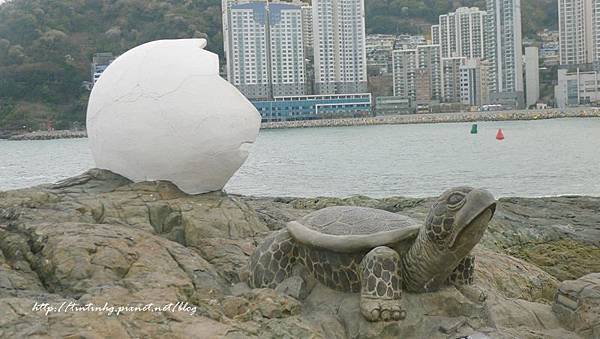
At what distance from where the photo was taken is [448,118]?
251ft

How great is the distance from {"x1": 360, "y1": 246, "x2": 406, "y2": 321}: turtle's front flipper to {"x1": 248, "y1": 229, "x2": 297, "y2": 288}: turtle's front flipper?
785 millimetres

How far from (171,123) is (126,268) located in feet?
6.56

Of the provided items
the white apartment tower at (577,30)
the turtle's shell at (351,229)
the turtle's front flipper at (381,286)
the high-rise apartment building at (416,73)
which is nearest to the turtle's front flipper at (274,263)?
the turtle's shell at (351,229)

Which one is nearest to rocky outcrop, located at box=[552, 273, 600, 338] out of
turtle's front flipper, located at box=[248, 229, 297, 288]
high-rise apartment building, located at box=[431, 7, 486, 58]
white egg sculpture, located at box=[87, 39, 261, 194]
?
turtle's front flipper, located at box=[248, 229, 297, 288]

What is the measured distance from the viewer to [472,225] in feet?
18.6

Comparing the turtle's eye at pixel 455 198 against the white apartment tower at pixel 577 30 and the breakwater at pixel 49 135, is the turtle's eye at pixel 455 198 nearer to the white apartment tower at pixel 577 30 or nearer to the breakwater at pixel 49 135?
the breakwater at pixel 49 135

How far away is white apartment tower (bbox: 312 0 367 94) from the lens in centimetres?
7781

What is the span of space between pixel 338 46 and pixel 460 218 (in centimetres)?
7444

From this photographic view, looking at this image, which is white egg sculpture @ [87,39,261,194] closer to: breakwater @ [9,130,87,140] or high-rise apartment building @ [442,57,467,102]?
breakwater @ [9,130,87,140]

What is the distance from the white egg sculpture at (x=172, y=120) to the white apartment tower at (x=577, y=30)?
279 feet

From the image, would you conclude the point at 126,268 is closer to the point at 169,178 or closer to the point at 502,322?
the point at 169,178

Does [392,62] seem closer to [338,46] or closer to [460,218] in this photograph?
[338,46]

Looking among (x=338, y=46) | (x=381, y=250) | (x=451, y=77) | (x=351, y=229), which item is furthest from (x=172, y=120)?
(x=451, y=77)

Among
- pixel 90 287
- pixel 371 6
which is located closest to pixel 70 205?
Result: pixel 90 287
